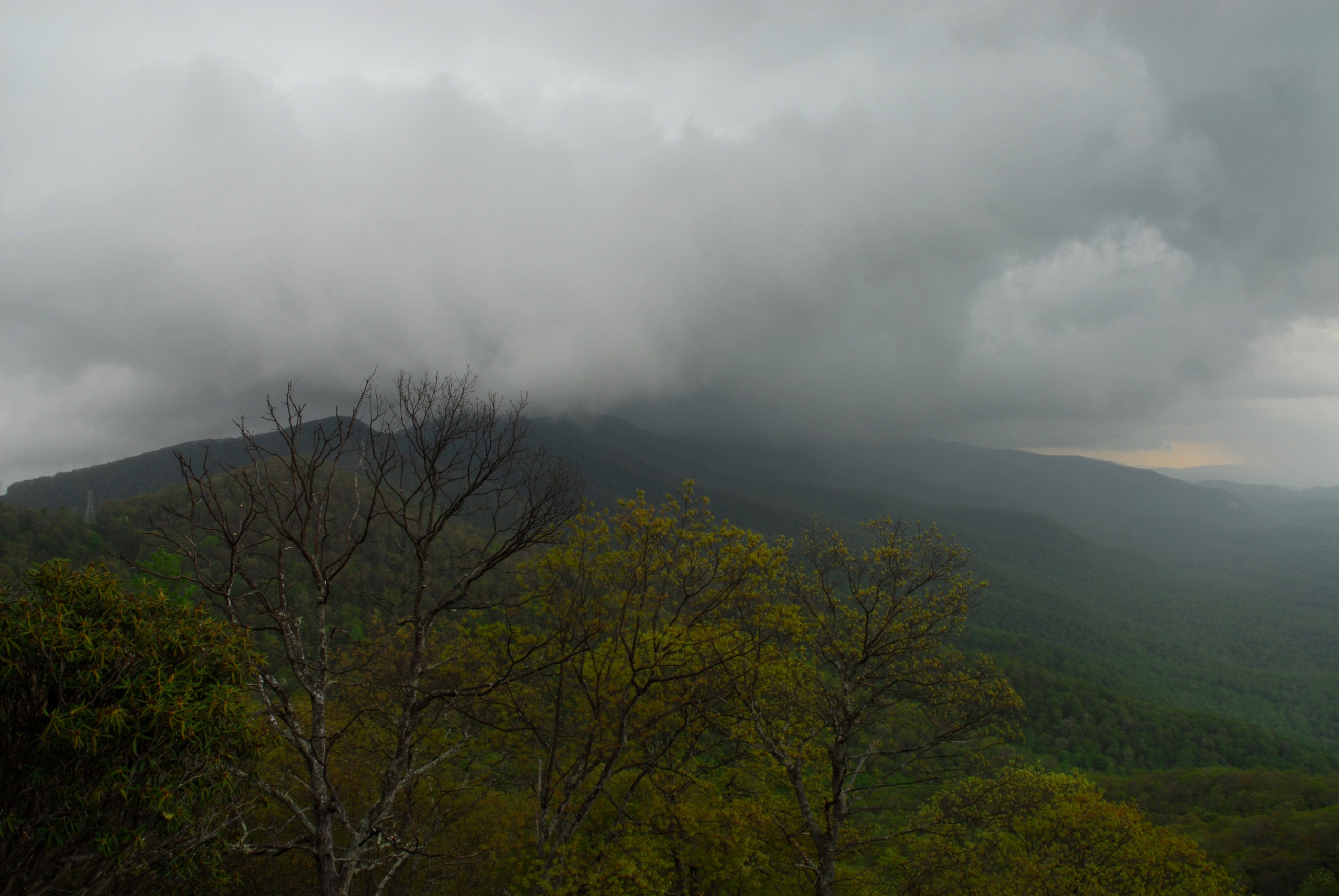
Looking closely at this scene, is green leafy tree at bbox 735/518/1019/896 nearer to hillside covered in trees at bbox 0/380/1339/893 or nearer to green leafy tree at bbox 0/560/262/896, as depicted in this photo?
hillside covered in trees at bbox 0/380/1339/893

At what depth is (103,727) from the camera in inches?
300

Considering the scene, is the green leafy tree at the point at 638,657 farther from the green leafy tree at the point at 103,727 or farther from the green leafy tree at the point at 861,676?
the green leafy tree at the point at 103,727

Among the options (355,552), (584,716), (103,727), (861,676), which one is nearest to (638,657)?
(584,716)

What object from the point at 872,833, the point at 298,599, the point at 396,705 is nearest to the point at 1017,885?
the point at 872,833

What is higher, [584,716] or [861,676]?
[861,676]

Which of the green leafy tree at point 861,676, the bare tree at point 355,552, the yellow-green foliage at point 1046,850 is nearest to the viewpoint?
the bare tree at point 355,552

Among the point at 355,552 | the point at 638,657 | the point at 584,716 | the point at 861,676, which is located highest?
the point at 355,552

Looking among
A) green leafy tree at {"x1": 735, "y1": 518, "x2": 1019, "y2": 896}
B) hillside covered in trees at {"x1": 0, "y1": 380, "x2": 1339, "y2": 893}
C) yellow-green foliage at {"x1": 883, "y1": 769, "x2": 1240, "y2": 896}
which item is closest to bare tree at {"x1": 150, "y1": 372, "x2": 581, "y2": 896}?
hillside covered in trees at {"x1": 0, "y1": 380, "x2": 1339, "y2": 893}

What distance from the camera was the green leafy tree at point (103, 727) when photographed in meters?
7.68

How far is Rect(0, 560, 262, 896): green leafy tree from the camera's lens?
7.68 metres

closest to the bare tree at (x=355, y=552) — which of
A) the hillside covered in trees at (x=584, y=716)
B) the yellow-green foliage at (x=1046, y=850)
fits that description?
the hillside covered in trees at (x=584, y=716)

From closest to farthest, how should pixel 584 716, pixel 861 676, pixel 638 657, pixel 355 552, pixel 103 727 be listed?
pixel 103 727 < pixel 355 552 < pixel 861 676 < pixel 638 657 < pixel 584 716

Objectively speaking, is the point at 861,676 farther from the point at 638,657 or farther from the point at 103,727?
the point at 103,727

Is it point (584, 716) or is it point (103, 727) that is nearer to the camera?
point (103, 727)
